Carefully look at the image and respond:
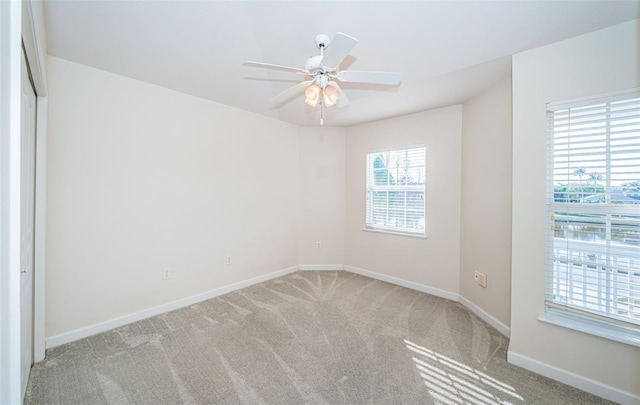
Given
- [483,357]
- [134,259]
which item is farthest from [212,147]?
[483,357]

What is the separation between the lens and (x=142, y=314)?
280 centimetres

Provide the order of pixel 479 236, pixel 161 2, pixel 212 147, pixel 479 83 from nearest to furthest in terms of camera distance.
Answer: pixel 161 2 < pixel 479 83 < pixel 479 236 < pixel 212 147

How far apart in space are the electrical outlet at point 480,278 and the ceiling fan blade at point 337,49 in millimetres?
2579

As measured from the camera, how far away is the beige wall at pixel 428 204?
3346 mm

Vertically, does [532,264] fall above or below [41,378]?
above

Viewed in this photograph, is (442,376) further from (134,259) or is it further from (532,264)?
(134,259)

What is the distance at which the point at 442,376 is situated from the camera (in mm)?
1986

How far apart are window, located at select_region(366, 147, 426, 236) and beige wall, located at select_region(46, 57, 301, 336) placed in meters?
1.61

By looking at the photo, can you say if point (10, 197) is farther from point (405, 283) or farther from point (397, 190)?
point (405, 283)

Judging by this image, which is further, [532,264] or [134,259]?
[134,259]

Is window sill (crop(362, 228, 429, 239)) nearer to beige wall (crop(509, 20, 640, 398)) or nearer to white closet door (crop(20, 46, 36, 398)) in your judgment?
beige wall (crop(509, 20, 640, 398))

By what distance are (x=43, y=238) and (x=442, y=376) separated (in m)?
3.26

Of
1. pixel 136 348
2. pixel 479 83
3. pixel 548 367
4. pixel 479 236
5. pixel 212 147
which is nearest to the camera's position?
pixel 548 367

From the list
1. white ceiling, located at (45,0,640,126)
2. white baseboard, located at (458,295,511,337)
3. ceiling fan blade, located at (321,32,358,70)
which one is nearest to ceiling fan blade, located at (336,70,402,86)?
ceiling fan blade, located at (321,32,358,70)
